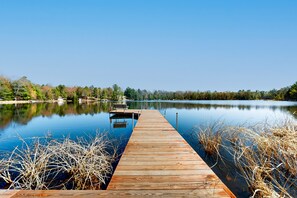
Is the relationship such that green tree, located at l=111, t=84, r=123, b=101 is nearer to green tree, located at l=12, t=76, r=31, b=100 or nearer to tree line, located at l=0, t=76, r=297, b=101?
→ tree line, located at l=0, t=76, r=297, b=101

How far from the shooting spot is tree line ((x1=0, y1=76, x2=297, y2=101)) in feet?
132

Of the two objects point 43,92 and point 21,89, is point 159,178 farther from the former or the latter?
point 43,92

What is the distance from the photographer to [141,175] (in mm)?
2895

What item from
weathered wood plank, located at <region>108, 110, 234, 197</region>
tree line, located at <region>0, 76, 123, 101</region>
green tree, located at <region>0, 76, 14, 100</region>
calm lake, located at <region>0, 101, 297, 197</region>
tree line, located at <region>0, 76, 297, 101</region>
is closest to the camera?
weathered wood plank, located at <region>108, 110, 234, 197</region>

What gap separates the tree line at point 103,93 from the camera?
1580 inches

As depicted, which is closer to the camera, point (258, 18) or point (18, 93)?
point (258, 18)

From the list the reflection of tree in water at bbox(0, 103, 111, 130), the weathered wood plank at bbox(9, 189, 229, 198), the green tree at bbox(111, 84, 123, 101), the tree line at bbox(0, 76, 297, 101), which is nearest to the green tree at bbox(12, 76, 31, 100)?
the tree line at bbox(0, 76, 297, 101)

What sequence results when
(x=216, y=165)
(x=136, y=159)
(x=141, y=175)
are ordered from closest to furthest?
(x=141, y=175) < (x=136, y=159) < (x=216, y=165)

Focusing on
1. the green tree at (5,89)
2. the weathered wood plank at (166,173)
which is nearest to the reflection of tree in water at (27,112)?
the weathered wood plank at (166,173)

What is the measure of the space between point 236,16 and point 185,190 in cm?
1585

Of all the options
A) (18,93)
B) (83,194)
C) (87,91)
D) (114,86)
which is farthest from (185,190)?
(114,86)

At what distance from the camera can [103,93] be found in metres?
64.2

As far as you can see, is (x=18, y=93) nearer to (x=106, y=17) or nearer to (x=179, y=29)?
(x=106, y=17)

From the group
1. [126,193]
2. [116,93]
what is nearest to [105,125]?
[126,193]
